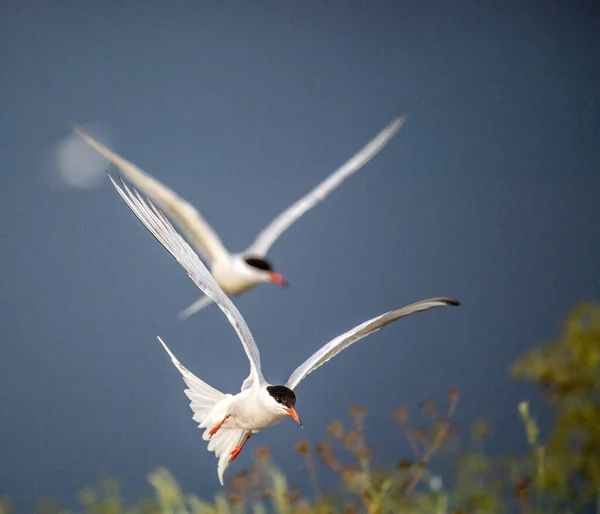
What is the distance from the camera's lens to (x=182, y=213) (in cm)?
169

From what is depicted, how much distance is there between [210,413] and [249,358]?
13 cm

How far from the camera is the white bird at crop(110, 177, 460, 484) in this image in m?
1.28

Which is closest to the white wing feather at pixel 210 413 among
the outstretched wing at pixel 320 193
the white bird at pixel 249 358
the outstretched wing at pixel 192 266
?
the white bird at pixel 249 358

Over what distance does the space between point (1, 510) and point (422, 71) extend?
1.93m

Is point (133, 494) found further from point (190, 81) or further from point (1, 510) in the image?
point (190, 81)

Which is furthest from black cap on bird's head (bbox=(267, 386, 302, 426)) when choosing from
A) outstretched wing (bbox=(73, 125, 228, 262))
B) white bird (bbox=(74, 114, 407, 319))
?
outstretched wing (bbox=(73, 125, 228, 262))

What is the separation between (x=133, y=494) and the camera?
2.54m

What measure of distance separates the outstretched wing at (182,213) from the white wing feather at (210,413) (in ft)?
1.03

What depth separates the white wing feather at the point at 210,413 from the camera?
4.55 ft

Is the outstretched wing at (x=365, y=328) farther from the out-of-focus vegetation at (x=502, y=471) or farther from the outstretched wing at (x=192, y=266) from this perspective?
the out-of-focus vegetation at (x=502, y=471)

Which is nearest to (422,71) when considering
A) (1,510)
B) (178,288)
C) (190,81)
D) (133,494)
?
(190,81)

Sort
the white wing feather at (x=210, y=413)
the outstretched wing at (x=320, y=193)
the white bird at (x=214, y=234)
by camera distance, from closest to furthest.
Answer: the white wing feather at (x=210, y=413) → the white bird at (x=214, y=234) → the outstretched wing at (x=320, y=193)

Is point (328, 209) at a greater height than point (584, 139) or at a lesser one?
greater

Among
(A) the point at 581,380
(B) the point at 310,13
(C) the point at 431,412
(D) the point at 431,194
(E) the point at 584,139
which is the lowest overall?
(A) the point at 581,380
